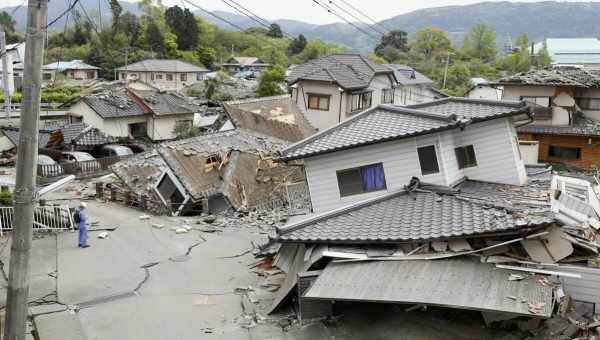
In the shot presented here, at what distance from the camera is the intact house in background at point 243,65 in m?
81.8

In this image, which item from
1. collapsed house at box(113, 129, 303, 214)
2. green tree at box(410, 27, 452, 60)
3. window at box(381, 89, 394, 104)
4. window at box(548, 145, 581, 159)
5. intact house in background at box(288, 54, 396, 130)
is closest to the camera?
collapsed house at box(113, 129, 303, 214)

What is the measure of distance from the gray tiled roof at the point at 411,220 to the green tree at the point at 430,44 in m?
75.3

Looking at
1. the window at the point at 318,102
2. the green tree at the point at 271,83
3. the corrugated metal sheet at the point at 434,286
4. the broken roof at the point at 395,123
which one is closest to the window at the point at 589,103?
the window at the point at 318,102

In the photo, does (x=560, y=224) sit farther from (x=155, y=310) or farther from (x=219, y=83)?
(x=219, y=83)

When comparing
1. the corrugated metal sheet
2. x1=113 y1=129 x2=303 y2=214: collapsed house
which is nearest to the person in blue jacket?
x1=113 y1=129 x2=303 y2=214: collapsed house

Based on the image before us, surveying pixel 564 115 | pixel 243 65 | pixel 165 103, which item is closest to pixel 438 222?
pixel 564 115

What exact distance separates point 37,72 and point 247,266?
9.22 meters

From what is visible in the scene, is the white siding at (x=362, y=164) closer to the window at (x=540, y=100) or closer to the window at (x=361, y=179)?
the window at (x=361, y=179)

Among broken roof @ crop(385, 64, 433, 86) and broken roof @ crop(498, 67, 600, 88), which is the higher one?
broken roof @ crop(385, 64, 433, 86)

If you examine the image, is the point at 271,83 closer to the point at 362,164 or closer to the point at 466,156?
the point at 466,156

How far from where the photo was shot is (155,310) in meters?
11.9

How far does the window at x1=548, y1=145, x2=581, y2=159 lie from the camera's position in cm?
2856

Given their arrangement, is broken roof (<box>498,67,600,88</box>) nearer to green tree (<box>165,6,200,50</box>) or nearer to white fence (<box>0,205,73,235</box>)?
white fence (<box>0,205,73,235</box>)

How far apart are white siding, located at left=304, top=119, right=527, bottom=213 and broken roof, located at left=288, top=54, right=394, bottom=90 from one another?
21.1 m
